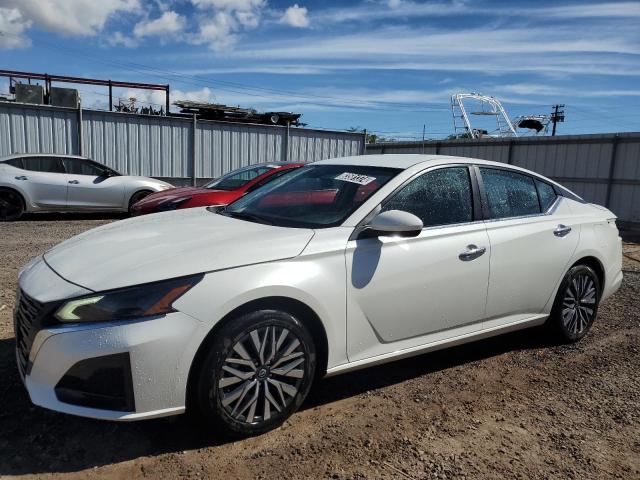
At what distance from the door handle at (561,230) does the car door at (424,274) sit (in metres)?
0.83

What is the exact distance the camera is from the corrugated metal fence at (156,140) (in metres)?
13.9

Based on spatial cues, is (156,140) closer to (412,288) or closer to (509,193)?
(509,193)

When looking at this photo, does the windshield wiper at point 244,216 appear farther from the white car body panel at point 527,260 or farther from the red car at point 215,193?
the red car at point 215,193

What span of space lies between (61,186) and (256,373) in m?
9.71

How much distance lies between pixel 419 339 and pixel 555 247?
4.99 ft

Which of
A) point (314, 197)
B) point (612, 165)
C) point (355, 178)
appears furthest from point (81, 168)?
point (612, 165)

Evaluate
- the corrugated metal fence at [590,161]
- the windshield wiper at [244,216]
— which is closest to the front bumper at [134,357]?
the windshield wiper at [244,216]

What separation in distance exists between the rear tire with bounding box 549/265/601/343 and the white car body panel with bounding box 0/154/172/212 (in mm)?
9535

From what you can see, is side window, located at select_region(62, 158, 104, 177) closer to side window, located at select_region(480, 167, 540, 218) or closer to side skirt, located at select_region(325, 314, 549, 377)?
side window, located at select_region(480, 167, 540, 218)

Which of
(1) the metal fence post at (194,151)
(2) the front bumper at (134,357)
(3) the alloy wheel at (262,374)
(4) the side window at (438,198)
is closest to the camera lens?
(2) the front bumper at (134,357)

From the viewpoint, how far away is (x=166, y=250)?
9.45 ft

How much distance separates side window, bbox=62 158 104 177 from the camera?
11.1 meters

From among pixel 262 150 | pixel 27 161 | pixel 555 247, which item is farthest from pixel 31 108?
pixel 555 247

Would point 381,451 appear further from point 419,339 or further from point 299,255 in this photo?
point 299,255
